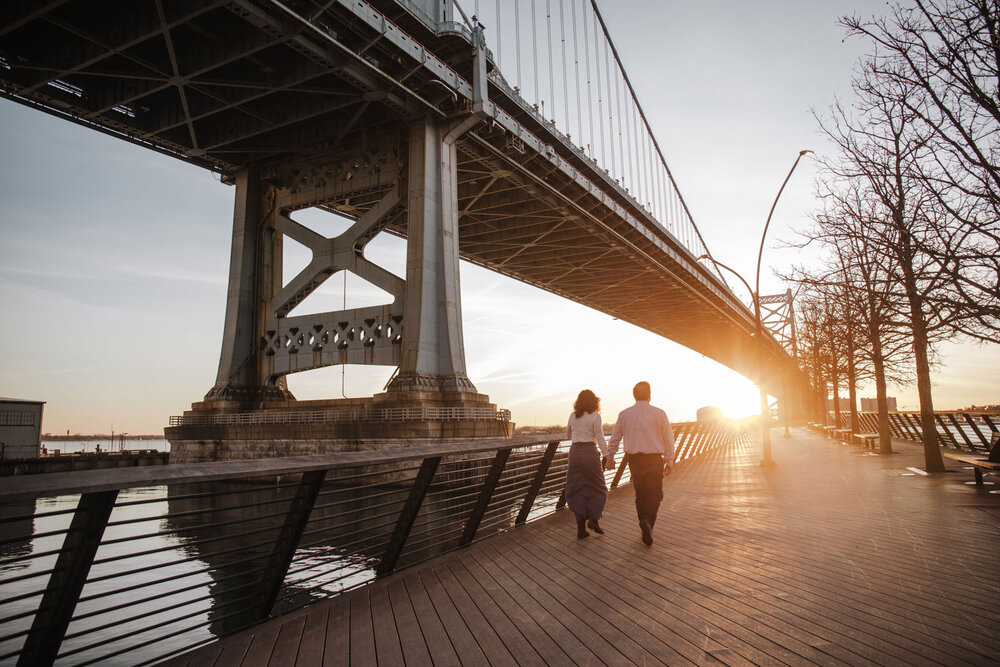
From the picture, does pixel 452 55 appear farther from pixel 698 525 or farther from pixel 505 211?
pixel 698 525

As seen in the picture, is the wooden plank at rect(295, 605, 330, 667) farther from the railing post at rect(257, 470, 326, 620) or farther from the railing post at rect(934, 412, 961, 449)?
the railing post at rect(934, 412, 961, 449)

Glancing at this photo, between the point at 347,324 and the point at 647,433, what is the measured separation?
60.1ft

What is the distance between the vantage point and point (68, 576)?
2.54m

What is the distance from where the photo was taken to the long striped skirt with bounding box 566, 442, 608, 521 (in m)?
6.50

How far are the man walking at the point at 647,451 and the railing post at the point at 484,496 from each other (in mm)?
1121

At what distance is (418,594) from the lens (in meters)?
4.14

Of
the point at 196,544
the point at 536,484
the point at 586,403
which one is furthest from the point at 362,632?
the point at 536,484

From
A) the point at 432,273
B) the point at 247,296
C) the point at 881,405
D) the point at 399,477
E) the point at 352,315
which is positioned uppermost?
the point at 247,296

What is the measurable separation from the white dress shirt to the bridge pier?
12.1 m

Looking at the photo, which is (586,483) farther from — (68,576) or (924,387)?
(924,387)

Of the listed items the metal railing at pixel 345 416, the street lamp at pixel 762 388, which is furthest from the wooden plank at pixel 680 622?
the metal railing at pixel 345 416

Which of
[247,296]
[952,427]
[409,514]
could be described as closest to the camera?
[409,514]

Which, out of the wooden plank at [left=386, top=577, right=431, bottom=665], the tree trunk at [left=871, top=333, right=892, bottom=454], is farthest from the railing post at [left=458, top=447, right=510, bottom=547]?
the tree trunk at [left=871, top=333, right=892, bottom=454]

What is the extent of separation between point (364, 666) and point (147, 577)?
24.2 ft
